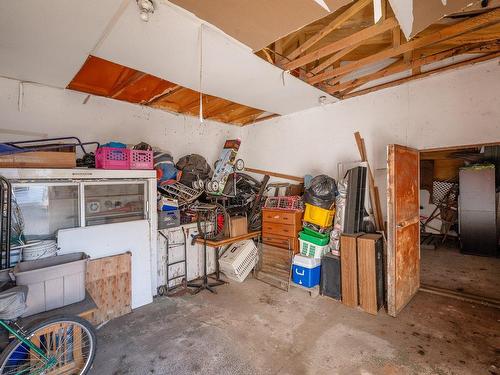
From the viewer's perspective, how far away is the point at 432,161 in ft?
20.7

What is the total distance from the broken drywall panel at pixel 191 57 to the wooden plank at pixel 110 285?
2089 millimetres

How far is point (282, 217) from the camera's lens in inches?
146

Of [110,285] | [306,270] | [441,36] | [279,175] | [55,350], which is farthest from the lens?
[279,175]

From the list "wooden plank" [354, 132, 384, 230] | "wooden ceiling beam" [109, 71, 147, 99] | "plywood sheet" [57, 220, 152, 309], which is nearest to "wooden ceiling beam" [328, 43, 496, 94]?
"wooden plank" [354, 132, 384, 230]

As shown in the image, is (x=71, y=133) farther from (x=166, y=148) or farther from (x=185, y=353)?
(x=185, y=353)

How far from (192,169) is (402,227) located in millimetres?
2926

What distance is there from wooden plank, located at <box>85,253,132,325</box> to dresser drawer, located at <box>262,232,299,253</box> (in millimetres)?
1959

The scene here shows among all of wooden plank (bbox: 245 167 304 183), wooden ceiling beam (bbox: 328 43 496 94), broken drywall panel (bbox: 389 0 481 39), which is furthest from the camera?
wooden plank (bbox: 245 167 304 183)

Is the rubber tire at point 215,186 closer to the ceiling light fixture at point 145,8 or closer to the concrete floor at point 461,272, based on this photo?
the ceiling light fixture at point 145,8

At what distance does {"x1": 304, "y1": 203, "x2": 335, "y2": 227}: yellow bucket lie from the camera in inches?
133

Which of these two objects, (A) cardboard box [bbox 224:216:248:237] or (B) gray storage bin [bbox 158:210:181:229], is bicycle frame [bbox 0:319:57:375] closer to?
(B) gray storage bin [bbox 158:210:181:229]

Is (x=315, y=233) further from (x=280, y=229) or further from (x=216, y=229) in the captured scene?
(x=216, y=229)

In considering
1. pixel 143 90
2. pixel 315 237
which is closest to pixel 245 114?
pixel 143 90

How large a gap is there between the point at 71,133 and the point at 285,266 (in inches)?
136
